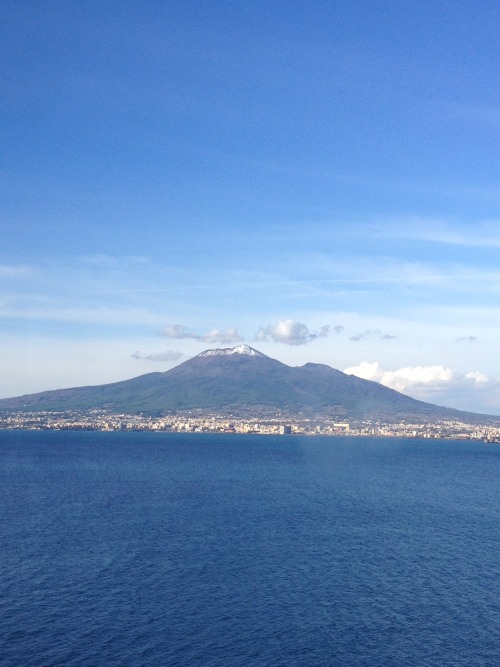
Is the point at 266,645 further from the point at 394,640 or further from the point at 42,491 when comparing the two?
the point at 42,491

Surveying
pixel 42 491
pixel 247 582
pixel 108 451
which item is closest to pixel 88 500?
pixel 42 491

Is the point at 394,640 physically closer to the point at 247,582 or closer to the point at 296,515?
the point at 247,582

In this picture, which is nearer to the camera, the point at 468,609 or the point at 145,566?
the point at 468,609

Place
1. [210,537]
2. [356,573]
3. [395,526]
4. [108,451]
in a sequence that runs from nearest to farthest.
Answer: [356,573] → [210,537] → [395,526] → [108,451]

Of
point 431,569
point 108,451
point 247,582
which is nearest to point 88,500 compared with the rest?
point 247,582

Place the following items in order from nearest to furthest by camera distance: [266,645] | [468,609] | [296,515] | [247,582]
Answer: [266,645] < [468,609] < [247,582] < [296,515]

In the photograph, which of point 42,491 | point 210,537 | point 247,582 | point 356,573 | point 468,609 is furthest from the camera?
point 42,491
